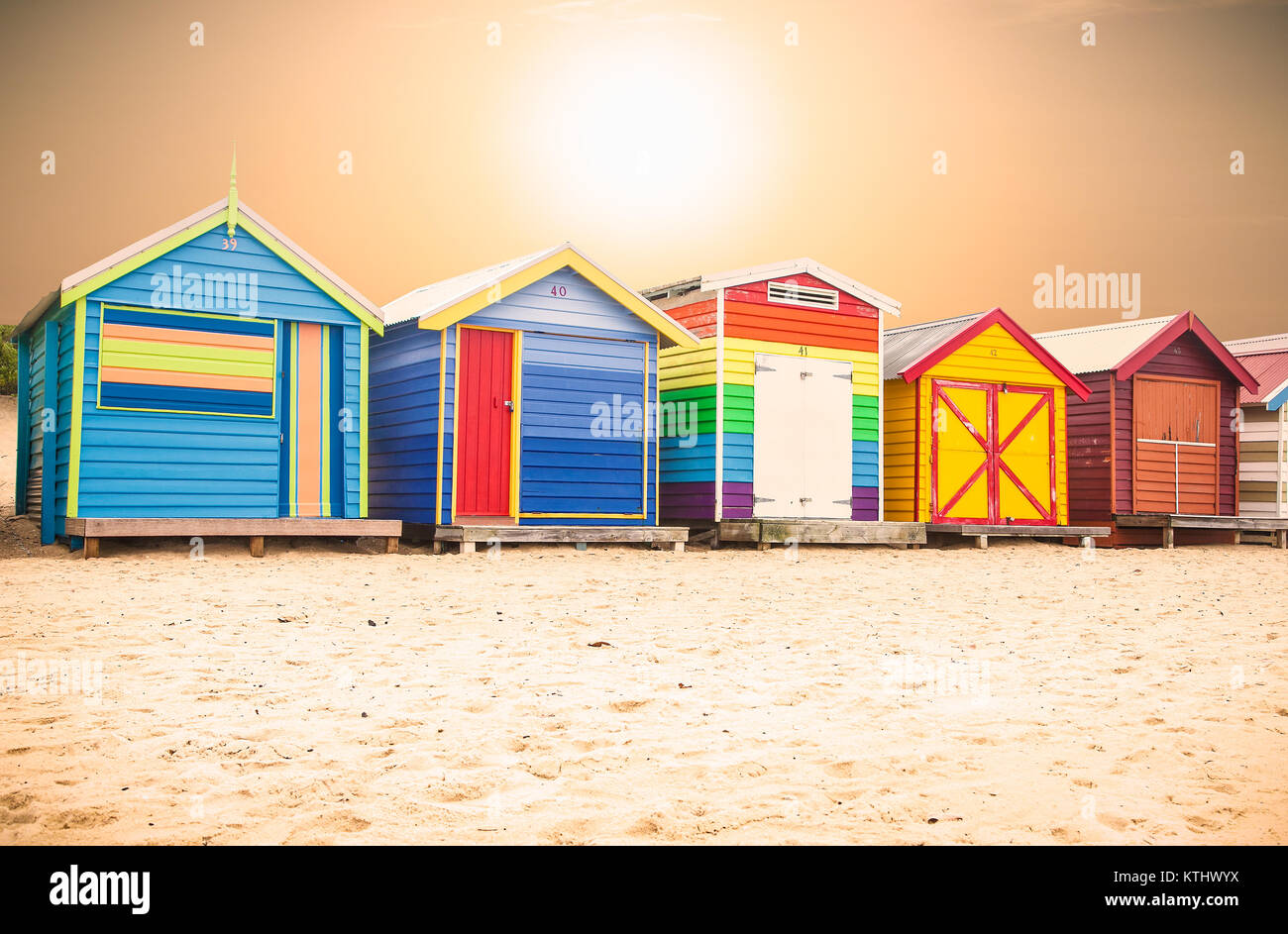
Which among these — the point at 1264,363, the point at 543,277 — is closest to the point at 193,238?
the point at 543,277

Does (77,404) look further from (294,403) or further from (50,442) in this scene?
(294,403)

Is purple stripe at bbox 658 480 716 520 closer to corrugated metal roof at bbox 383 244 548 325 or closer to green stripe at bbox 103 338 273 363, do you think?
corrugated metal roof at bbox 383 244 548 325

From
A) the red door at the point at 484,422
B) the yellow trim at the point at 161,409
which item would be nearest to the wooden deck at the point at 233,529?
the red door at the point at 484,422

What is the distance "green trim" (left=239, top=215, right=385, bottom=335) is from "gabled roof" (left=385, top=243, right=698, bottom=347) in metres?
0.50

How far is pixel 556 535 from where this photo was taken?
521 inches

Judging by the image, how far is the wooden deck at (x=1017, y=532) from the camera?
16.9 metres

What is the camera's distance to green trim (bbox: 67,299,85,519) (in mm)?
11586

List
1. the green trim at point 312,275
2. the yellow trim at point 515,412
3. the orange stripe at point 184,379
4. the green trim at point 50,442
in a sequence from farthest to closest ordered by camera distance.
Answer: the yellow trim at point 515,412 → the green trim at point 50,442 → the green trim at point 312,275 → the orange stripe at point 184,379

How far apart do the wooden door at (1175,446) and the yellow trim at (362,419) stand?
44.6 feet

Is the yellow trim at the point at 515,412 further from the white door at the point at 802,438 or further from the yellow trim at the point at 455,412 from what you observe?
the white door at the point at 802,438

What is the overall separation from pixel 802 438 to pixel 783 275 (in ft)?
7.54

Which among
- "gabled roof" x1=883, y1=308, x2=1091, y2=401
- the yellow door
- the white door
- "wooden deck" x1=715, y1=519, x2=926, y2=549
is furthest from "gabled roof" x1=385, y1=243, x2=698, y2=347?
the yellow door

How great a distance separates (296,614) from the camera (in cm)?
823
